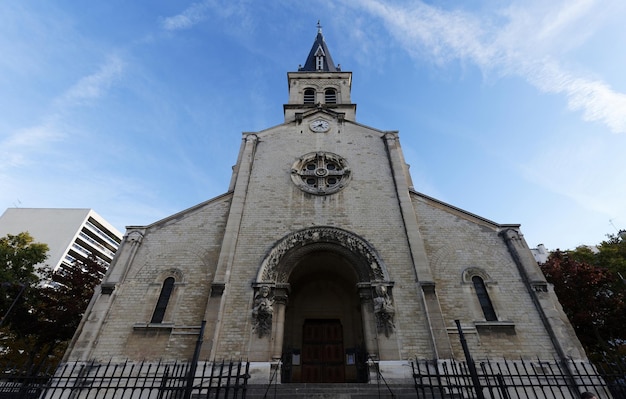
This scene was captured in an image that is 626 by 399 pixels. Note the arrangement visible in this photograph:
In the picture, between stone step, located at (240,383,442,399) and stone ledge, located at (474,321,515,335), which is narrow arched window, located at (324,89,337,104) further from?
stone step, located at (240,383,442,399)

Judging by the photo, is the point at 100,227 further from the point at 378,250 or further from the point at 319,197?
the point at 378,250

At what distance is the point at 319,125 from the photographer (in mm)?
16938

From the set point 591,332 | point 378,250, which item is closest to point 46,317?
point 378,250

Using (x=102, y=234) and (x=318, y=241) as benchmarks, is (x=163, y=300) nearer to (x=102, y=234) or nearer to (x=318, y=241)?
(x=318, y=241)

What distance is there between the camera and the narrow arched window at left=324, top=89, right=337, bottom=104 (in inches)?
833

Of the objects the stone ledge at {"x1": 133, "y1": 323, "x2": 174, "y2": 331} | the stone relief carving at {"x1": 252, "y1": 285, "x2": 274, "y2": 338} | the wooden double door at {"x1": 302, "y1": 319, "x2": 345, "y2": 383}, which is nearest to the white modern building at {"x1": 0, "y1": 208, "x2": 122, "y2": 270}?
the stone ledge at {"x1": 133, "y1": 323, "x2": 174, "y2": 331}

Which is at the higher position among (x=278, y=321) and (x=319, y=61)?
(x=319, y=61)

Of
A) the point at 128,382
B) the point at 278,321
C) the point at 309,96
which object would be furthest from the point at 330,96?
the point at 128,382

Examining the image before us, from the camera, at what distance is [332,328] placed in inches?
495

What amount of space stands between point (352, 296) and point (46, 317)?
A: 15202 millimetres

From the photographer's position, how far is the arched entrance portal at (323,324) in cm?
1129

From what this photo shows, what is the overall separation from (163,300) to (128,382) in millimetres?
2973

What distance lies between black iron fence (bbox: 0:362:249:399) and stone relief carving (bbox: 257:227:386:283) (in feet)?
10.0

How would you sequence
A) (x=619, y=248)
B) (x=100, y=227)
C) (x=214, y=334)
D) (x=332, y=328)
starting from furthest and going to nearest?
(x=100, y=227), (x=619, y=248), (x=332, y=328), (x=214, y=334)
